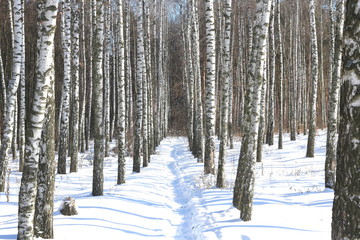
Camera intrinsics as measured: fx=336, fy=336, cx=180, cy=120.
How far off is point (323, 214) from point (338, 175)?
412 centimetres

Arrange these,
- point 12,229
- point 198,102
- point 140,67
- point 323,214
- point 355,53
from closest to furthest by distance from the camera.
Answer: point 355,53
point 12,229
point 323,214
point 140,67
point 198,102

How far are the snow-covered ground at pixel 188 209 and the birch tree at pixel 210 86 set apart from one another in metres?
0.94

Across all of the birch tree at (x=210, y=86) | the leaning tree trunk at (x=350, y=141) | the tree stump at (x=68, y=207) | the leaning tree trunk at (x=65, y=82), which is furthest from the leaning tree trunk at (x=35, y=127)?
the leaning tree trunk at (x=65, y=82)

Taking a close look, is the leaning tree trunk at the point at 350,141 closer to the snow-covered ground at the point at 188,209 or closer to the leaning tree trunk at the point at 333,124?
the snow-covered ground at the point at 188,209

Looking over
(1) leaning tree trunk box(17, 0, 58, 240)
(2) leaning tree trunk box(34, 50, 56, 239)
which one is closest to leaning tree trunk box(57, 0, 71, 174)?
(2) leaning tree trunk box(34, 50, 56, 239)

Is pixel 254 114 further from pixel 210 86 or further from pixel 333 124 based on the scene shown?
pixel 210 86

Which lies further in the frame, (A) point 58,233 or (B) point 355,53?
(A) point 58,233

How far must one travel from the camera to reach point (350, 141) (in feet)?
10.1

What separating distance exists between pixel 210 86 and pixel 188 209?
478 centimetres

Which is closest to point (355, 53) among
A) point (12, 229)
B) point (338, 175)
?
point (338, 175)

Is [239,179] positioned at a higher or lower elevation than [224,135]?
lower

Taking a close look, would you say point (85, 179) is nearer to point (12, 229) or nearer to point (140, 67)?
point (140, 67)

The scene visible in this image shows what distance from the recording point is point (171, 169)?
603 inches

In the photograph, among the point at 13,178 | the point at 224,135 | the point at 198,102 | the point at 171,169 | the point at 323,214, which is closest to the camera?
the point at 323,214
